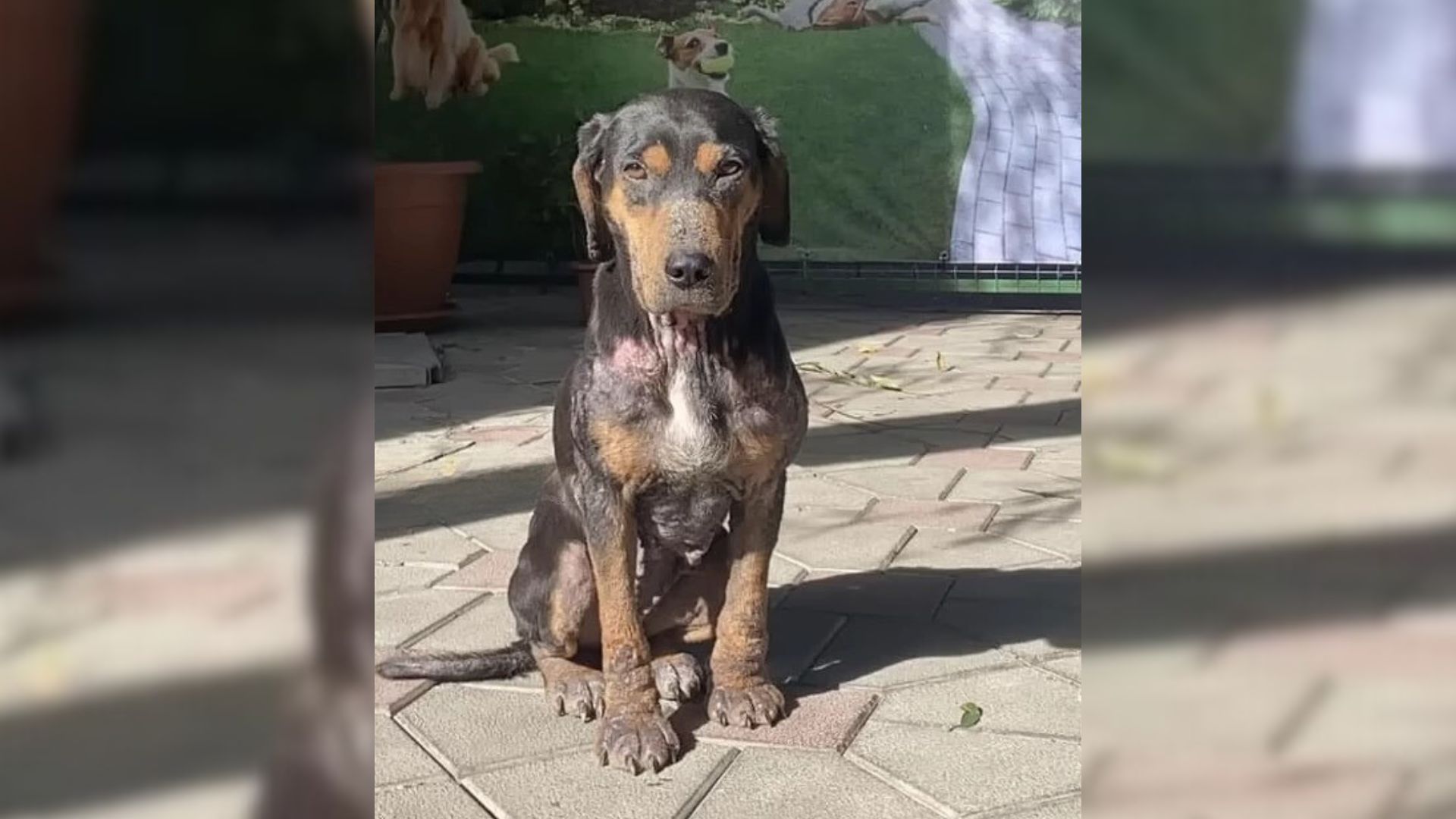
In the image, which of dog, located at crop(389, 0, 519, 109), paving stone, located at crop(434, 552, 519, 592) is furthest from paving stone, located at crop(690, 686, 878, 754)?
dog, located at crop(389, 0, 519, 109)

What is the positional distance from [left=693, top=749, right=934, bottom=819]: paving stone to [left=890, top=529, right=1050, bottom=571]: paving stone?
65.2 inches

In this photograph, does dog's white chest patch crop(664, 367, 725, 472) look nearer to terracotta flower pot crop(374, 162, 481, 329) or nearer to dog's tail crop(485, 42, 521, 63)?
terracotta flower pot crop(374, 162, 481, 329)

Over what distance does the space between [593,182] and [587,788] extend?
1.48 meters

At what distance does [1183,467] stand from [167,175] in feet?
2.29

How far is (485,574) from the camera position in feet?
15.1

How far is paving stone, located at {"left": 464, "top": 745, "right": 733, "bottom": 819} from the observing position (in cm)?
290

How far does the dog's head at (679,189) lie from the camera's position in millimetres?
2936

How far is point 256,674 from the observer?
2.55ft

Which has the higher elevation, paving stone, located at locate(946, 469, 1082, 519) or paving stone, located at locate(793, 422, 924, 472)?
paving stone, located at locate(793, 422, 924, 472)

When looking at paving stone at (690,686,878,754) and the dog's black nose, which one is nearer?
the dog's black nose

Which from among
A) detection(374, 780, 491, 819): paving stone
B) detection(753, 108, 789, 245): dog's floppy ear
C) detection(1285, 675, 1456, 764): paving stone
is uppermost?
detection(753, 108, 789, 245): dog's floppy ear

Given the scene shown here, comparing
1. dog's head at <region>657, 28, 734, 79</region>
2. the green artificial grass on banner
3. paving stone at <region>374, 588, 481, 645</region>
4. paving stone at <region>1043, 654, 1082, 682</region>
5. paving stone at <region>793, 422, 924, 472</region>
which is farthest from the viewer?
dog's head at <region>657, 28, 734, 79</region>

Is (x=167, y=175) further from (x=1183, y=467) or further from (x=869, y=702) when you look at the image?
(x=869, y=702)

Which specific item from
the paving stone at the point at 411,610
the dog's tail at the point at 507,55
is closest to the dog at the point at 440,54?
the dog's tail at the point at 507,55
